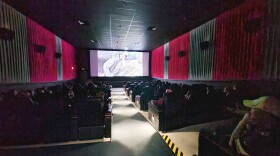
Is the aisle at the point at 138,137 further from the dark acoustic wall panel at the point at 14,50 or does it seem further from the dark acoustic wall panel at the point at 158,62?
the dark acoustic wall panel at the point at 158,62

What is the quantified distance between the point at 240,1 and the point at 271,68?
2.19 meters

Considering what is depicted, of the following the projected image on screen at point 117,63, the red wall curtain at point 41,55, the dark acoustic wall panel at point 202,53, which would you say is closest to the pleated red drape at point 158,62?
the projected image on screen at point 117,63

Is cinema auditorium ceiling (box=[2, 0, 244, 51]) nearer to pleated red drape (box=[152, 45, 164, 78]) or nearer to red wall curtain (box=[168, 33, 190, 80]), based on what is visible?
red wall curtain (box=[168, 33, 190, 80])

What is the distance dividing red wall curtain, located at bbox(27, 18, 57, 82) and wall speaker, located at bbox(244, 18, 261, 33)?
7581 millimetres

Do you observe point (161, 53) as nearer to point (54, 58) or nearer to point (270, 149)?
point (54, 58)

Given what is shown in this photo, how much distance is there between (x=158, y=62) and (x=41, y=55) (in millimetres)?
8867

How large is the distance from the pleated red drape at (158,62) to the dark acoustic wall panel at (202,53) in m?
4.72

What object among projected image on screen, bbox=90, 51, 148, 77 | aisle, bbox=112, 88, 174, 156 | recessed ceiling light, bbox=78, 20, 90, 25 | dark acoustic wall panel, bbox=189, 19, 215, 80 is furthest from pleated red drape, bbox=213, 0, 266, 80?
projected image on screen, bbox=90, 51, 148, 77

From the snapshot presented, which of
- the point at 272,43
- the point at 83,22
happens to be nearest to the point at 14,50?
the point at 83,22

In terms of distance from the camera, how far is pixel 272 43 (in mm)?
3635

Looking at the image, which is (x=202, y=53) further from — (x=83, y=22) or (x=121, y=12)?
(x=83, y=22)

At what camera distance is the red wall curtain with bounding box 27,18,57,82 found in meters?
6.16

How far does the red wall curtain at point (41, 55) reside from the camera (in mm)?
6161

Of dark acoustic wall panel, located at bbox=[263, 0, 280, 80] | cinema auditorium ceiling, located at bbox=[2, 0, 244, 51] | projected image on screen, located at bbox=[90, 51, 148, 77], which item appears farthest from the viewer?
projected image on screen, located at bbox=[90, 51, 148, 77]
